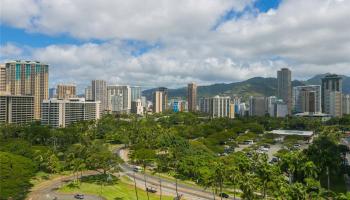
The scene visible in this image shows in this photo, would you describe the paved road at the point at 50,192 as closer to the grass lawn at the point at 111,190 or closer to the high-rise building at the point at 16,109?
the grass lawn at the point at 111,190

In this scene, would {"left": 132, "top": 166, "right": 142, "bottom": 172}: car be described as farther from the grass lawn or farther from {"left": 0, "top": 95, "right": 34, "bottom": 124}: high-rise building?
{"left": 0, "top": 95, "right": 34, "bottom": 124}: high-rise building

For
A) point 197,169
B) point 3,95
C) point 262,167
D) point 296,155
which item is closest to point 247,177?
point 262,167

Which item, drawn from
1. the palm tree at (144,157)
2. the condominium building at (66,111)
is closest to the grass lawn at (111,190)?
the palm tree at (144,157)

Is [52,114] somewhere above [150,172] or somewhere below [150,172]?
above

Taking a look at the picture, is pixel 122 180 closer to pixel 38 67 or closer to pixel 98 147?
pixel 98 147

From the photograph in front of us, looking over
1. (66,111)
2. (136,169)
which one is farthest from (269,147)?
(66,111)
